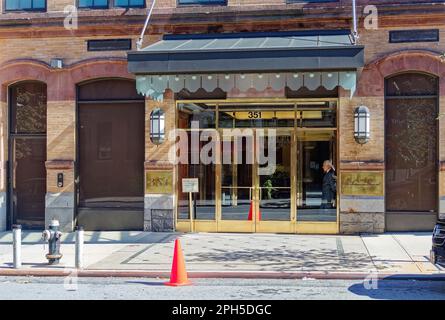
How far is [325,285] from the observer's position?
34.0 ft

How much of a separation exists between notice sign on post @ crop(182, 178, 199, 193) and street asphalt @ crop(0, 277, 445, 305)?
5608 millimetres

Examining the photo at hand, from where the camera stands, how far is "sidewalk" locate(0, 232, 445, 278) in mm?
11352

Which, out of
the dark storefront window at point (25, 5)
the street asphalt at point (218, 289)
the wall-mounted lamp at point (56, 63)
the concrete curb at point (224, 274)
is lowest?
the street asphalt at point (218, 289)

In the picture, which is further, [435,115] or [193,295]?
[435,115]

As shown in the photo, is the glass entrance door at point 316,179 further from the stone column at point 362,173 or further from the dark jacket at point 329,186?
the stone column at point 362,173

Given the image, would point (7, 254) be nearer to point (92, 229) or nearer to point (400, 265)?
point (92, 229)

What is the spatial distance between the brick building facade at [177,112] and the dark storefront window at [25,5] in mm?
189

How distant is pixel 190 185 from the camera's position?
16.5 m

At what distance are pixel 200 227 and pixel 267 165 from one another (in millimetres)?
2404

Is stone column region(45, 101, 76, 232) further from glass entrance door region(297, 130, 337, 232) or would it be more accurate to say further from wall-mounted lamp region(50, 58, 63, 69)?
glass entrance door region(297, 130, 337, 232)

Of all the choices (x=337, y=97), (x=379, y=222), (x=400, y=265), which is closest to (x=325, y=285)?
(x=400, y=265)

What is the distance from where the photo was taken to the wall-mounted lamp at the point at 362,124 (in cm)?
1552

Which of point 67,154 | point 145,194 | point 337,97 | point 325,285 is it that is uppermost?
point 337,97

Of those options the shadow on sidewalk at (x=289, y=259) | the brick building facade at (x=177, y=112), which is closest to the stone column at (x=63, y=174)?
the brick building facade at (x=177, y=112)
